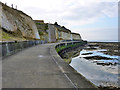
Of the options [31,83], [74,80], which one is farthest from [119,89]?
[31,83]

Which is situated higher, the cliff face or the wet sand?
the cliff face

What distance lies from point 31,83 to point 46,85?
1.64ft

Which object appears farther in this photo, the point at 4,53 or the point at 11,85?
the point at 4,53

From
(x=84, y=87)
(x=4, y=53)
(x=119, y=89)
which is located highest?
(x=4, y=53)

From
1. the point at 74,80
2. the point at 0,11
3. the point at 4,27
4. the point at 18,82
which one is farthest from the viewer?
the point at 0,11

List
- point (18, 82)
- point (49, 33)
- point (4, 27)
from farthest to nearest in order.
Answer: point (49, 33), point (4, 27), point (18, 82)

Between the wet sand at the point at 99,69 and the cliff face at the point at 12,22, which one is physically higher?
the cliff face at the point at 12,22

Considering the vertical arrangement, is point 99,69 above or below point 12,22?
below

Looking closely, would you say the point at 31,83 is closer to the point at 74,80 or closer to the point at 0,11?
the point at 74,80

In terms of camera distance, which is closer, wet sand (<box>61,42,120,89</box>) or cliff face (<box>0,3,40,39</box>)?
wet sand (<box>61,42,120,89</box>)

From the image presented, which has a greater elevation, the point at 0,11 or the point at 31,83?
the point at 0,11

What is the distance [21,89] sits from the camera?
2963 millimetres

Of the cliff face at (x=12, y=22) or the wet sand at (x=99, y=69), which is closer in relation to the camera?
the wet sand at (x=99, y=69)

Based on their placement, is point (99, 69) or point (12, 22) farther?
point (12, 22)
